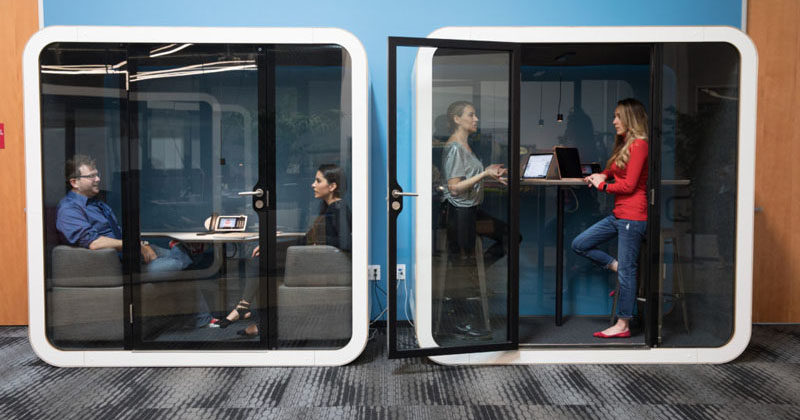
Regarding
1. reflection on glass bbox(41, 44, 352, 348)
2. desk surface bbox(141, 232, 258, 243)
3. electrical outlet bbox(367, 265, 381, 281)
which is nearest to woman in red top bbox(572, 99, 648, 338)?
electrical outlet bbox(367, 265, 381, 281)

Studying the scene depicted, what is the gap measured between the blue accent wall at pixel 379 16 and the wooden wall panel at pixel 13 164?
0.20 metres

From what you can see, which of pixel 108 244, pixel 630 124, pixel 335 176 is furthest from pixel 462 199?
pixel 108 244

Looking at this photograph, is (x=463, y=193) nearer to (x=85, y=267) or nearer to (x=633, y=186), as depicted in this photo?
(x=633, y=186)

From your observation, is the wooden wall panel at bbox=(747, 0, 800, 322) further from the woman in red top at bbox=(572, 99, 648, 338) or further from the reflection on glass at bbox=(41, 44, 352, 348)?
the reflection on glass at bbox=(41, 44, 352, 348)

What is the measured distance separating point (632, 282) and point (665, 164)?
719mm

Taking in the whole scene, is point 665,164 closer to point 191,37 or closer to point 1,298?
point 191,37

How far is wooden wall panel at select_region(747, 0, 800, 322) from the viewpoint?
3453 mm

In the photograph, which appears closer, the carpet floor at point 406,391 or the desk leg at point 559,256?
the carpet floor at point 406,391

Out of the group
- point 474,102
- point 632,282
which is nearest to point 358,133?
point 474,102

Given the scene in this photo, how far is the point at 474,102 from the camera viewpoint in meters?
2.81

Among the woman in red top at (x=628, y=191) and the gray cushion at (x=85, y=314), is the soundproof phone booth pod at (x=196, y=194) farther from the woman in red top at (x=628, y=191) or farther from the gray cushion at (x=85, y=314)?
the woman in red top at (x=628, y=191)

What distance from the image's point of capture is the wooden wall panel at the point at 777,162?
345cm

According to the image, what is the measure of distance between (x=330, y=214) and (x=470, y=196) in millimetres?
761

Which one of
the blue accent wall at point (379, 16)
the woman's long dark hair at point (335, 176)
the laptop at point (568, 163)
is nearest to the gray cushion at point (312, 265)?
the woman's long dark hair at point (335, 176)
